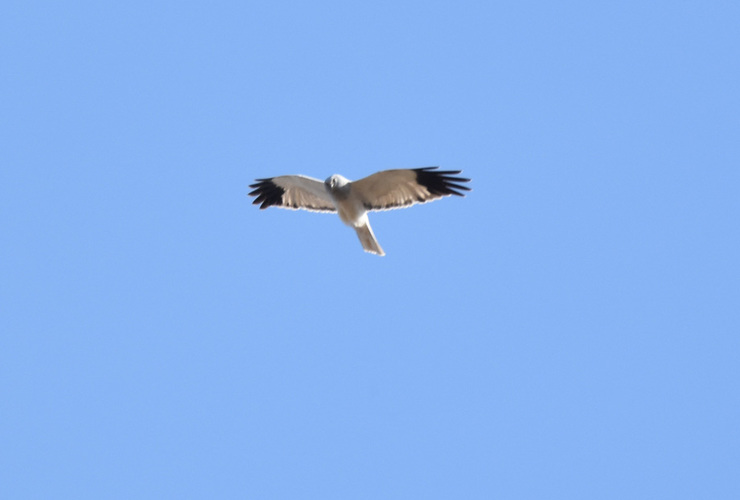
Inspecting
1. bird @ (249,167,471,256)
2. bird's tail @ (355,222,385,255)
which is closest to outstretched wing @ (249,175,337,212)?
bird @ (249,167,471,256)

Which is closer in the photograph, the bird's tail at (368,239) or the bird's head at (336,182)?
the bird's head at (336,182)

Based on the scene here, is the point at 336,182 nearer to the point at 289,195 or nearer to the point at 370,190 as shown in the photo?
the point at 370,190

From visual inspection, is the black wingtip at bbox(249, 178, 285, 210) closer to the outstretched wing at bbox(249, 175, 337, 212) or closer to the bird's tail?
the outstretched wing at bbox(249, 175, 337, 212)

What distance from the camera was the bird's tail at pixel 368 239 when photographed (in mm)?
17328

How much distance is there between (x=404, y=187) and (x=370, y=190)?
2.03 ft

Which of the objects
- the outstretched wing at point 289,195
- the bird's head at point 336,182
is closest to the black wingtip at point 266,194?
the outstretched wing at point 289,195

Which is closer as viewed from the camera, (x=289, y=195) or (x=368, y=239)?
(x=368, y=239)

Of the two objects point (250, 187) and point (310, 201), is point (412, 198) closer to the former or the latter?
point (310, 201)

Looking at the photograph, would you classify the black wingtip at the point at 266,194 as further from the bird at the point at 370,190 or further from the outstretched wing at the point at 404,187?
the outstretched wing at the point at 404,187

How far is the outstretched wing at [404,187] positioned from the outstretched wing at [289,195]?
1.11 m

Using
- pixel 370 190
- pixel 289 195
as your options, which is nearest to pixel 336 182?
pixel 370 190

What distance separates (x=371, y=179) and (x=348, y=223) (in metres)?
1.07

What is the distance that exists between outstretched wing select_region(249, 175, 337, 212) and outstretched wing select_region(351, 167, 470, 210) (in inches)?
43.6

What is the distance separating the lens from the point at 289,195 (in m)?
18.4
